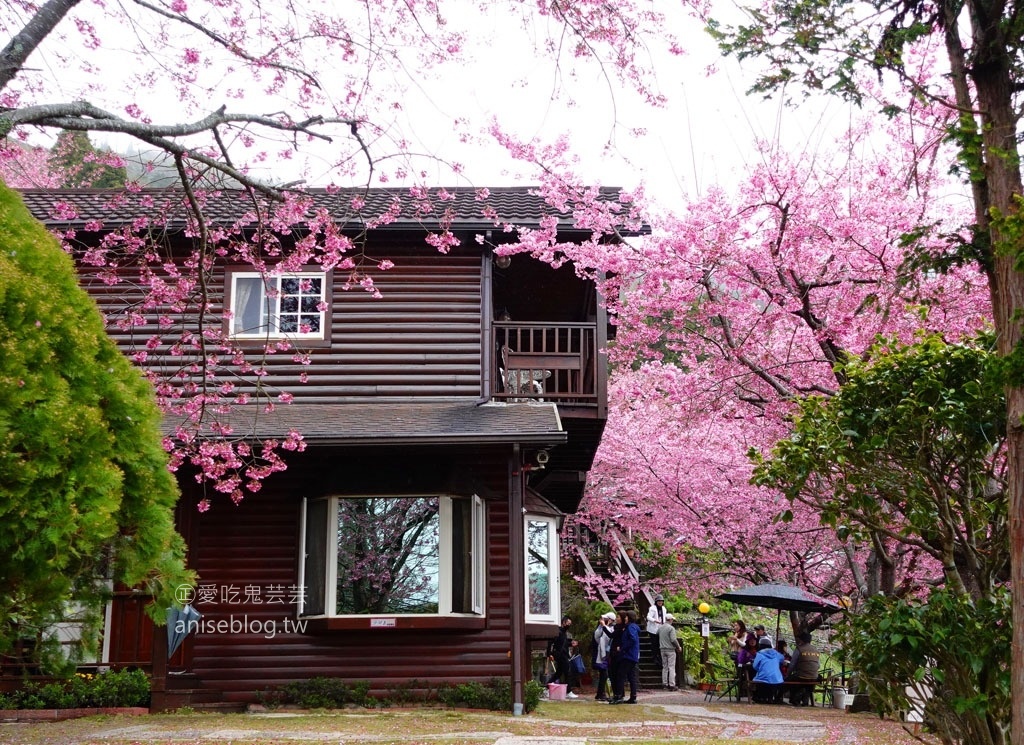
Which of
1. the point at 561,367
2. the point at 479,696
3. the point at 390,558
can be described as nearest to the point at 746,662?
the point at 479,696

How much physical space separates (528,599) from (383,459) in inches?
136

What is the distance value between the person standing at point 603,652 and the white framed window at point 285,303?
22.8 ft

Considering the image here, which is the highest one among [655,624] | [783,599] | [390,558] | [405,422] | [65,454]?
[405,422]

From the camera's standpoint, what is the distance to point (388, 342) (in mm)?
13680

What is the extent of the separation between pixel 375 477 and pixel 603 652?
6.90m

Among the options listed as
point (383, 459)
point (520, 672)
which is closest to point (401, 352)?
point (383, 459)

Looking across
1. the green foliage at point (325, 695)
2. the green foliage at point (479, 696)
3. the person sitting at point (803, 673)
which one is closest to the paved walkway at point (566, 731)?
the green foliage at point (325, 695)

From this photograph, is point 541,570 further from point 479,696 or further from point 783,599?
point 783,599

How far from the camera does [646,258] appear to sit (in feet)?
42.7

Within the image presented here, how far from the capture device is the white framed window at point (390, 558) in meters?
12.3

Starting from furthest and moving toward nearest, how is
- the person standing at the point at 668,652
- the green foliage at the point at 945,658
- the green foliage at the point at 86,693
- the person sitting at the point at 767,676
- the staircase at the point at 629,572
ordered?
the staircase at the point at 629,572 < the person standing at the point at 668,652 < the person sitting at the point at 767,676 < the green foliage at the point at 86,693 < the green foliage at the point at 945,658

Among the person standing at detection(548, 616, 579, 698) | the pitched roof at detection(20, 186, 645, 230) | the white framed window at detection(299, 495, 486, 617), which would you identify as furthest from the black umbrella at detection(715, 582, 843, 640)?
the pitched roof at detection(20, 186, 645, 230)

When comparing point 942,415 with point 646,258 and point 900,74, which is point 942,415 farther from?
point 646,258

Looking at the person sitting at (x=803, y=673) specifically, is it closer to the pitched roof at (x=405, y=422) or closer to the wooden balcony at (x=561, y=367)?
the wooden balcony at (x=561, y=367)
